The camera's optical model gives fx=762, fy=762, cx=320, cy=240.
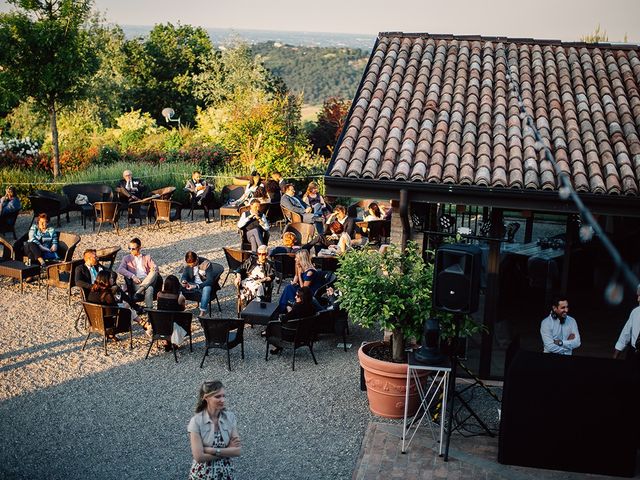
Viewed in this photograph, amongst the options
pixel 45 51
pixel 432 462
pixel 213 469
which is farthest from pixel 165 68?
pixel 213 469

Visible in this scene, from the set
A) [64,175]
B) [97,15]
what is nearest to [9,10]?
[64,175]

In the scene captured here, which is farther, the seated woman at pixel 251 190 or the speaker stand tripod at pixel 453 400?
the seated woman at pixel 251 190

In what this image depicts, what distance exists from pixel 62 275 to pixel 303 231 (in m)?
4.37

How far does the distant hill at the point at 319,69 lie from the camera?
82188 millimetres

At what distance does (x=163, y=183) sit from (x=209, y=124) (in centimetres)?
876

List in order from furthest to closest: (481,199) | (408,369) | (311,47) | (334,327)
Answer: (311,47), (334,327), (481,199), (408,369)

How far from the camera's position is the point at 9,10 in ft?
63.8

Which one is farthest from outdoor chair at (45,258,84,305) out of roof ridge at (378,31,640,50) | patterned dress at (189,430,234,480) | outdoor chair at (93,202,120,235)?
patterned dress at (189,430,234,480)

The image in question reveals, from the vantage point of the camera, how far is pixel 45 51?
61.9 ft

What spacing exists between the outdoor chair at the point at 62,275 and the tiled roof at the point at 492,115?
5031 mm

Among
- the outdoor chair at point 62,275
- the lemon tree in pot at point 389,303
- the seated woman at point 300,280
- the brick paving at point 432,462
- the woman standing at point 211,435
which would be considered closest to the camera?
the woman standing at point 211,435

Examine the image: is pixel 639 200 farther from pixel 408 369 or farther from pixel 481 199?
pixel 408 369

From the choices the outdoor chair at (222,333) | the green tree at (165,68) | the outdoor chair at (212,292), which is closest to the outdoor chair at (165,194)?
the outdoor chair at (212,292)

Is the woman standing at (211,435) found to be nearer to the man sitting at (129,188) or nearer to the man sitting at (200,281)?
the man sitting at (200,281)
